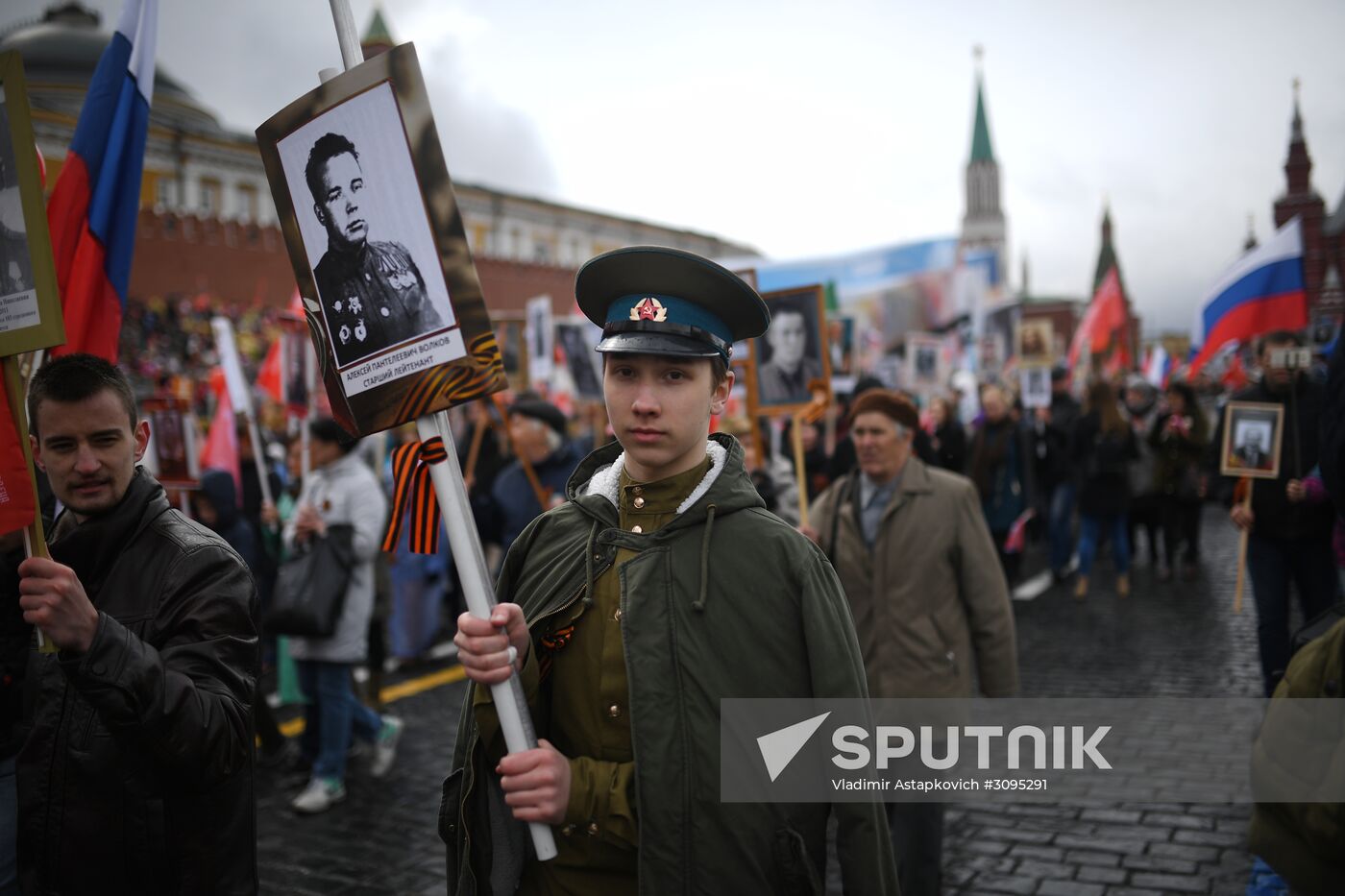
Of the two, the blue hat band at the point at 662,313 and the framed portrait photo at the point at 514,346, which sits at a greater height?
the framed portrait photo at the point at 514,346

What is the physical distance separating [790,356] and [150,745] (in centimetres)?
528

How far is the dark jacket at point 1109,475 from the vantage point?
10.7m

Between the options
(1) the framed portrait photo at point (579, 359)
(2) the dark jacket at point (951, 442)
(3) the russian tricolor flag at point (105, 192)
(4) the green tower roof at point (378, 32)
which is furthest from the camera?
(4) the green tower roof at point (378, 32)

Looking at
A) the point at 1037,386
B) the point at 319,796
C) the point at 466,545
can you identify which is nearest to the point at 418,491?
the point at 466,545

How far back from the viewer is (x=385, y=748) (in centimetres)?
594

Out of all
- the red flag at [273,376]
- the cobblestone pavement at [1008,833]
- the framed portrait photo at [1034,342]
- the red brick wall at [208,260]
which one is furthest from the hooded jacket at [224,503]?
the red brick wall at [208,260]

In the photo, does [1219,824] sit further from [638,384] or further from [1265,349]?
[638,384]

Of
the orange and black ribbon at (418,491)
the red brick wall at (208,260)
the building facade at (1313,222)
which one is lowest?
the orange and black ribbon at (418,491)

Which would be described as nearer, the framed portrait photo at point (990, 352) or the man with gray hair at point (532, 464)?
the man with gray hair at point (532, 464)

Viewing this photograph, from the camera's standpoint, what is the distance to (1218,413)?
6695 mm

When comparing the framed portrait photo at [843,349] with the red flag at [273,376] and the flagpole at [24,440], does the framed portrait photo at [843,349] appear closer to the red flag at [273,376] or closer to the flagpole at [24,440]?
the red flag at [273,376]

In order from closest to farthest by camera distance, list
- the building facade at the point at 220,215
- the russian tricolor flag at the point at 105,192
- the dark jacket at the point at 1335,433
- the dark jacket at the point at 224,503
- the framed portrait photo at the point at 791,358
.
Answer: the dark jacket at the point at 1335,433 < the russian tricolor flag at the point at 105,192 < the dark jacket at the point at 224,503 < the framed portrait photo at the point at 791,358 < the building facade at the point at 220,215

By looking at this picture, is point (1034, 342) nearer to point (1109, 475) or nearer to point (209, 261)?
point (1109, 475)

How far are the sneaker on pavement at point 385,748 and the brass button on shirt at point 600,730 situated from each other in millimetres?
3942
